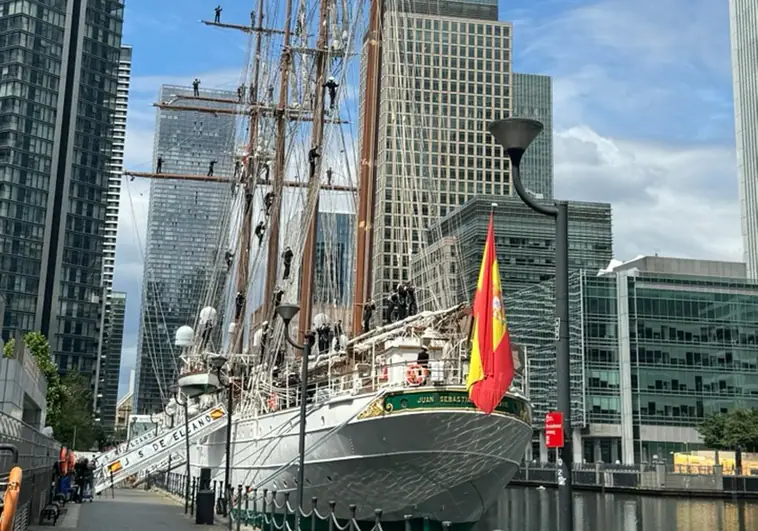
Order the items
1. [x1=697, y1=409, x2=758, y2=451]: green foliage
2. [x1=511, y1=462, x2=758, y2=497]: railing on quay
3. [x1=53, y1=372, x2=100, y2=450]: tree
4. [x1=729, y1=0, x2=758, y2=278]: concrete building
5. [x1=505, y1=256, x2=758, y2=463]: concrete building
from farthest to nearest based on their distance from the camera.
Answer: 1. [x1=729, y1=0, x2=758, y2=278]: concrete building
2. [x1=505, y1=256, x2=758, y2=463]: concrete building
3. [x1=53, y1=372, x2=100, y2=450]: tree
4. [x1=697, y1=409, x2=758, y2=451]: green foliage
5. [x1=511, y1=462, x2=758, y2=497]: railing on quay

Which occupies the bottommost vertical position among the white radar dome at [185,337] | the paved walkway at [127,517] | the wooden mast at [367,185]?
the paved walkway at [127,517]

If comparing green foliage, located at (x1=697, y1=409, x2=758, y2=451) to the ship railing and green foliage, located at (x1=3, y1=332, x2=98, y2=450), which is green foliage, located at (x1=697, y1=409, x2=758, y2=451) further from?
the ship railing

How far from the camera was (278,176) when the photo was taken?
169 feet

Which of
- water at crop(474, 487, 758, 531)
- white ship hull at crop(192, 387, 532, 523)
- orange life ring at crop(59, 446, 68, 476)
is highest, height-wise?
white ship hull at crop(192, 387, 532, 523)

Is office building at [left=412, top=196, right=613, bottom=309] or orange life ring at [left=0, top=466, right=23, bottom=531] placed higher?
office building at [left=412, top=196, right=613, bottom=309]

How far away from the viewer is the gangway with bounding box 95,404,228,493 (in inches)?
1610

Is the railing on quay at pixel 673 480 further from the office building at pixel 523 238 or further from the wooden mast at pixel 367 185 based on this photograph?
the office building at pixel 523 238

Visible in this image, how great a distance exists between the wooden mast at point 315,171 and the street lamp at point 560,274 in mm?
27785

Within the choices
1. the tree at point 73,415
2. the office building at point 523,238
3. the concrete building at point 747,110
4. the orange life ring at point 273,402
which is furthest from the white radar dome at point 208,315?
the concrete building at point 747,110

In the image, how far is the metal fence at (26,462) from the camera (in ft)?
42.7

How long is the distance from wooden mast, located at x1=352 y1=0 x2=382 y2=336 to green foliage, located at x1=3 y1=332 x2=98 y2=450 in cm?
2463

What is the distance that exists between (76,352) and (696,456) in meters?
78.8

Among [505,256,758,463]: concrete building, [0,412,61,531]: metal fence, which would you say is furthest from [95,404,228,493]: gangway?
[505,256,758,463]: concrete building

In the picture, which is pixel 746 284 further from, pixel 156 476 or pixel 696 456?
pixel 156 476
